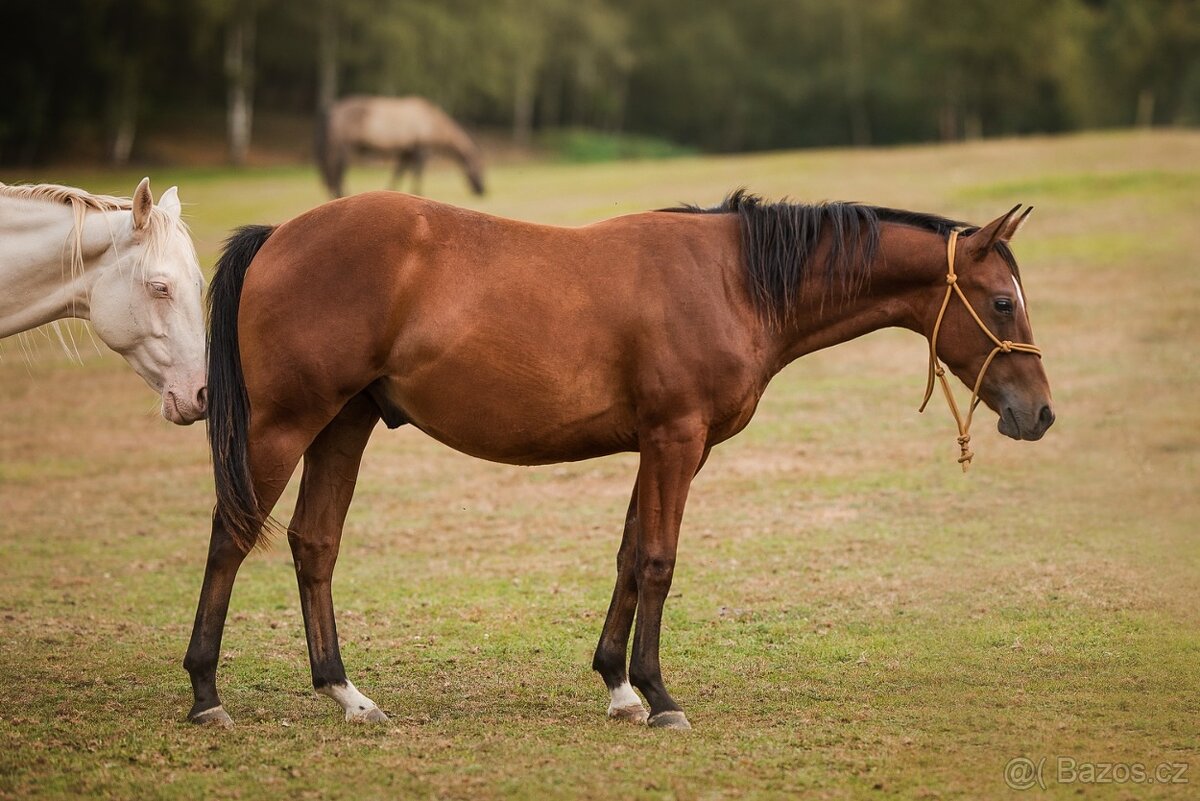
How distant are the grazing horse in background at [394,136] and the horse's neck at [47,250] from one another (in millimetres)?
21897

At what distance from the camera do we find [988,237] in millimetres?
5578

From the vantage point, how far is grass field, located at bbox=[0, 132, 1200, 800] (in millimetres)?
4980

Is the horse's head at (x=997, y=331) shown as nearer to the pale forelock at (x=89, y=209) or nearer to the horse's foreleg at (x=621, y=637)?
the horse's foreleg at (x=621, y=637)

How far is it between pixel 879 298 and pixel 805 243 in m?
0.46

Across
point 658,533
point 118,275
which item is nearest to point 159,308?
point 118,275

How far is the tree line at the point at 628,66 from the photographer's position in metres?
38.0

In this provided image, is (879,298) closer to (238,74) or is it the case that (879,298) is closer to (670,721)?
(670,721)

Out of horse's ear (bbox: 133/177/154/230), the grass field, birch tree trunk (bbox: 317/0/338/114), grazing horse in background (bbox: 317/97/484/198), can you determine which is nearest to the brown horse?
horse's ear (bbox: 133/177/154/230)

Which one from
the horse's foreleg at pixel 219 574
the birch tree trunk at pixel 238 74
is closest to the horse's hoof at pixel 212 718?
the horse's foreleg at pixel 219 574

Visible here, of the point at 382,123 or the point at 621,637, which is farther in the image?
the point at 382,123

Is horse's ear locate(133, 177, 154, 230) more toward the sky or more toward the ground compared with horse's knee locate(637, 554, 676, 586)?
more toward the sky

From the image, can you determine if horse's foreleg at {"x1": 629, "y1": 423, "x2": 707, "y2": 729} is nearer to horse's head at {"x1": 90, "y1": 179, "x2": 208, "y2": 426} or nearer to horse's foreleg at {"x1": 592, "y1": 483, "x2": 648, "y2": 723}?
horse's foreleg at {"x1": 592, "y1": 483, "x2": 648, "y2": 723}

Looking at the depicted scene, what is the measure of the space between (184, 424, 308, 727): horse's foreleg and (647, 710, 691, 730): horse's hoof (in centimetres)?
192

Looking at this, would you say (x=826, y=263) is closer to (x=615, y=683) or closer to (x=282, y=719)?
(x=615, y=683)
